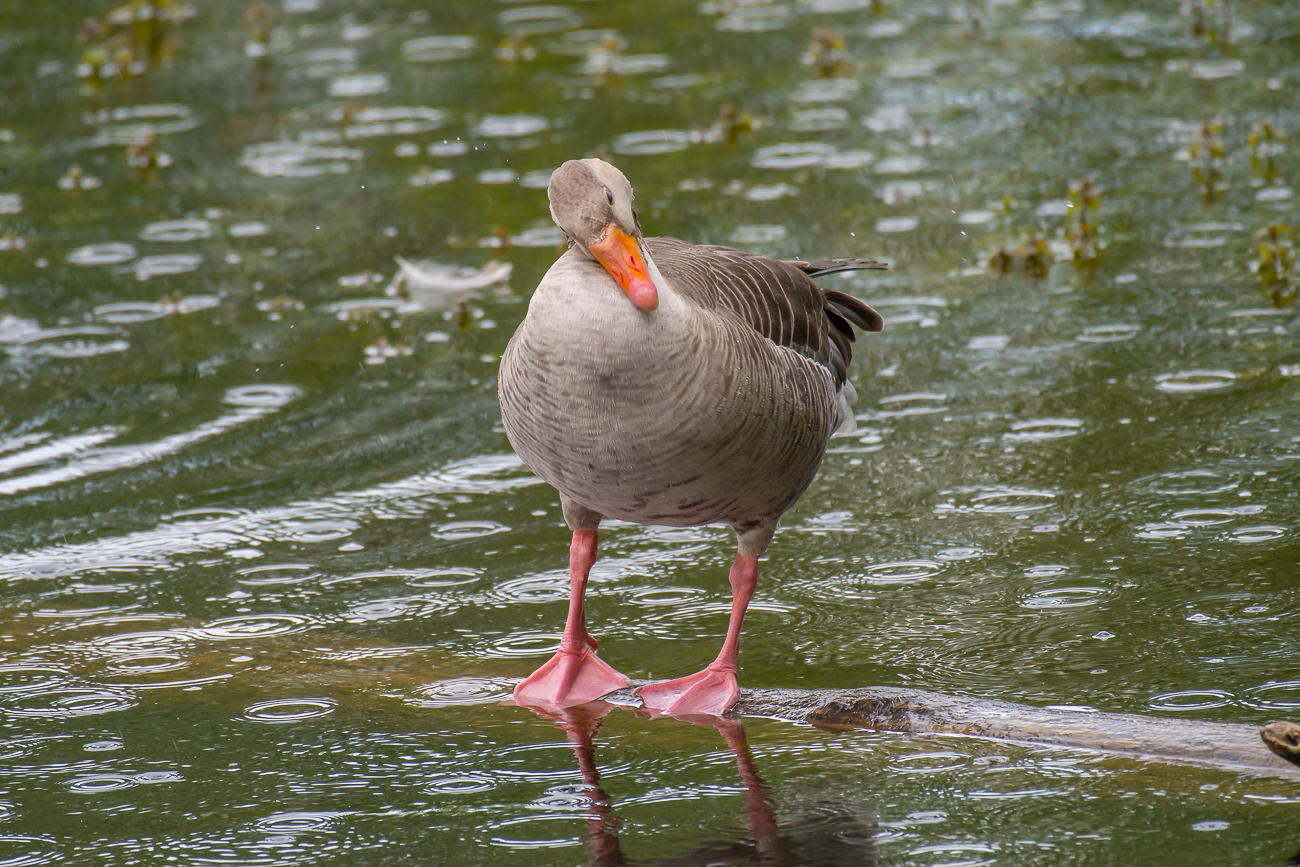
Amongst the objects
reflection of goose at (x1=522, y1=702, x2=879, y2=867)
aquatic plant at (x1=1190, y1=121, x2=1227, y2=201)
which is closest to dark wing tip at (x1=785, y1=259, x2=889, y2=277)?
reflection of goose at (x1=522, y1=702, x2=879, y2=867)

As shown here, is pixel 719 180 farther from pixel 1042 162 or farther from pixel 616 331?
pixel 616 331

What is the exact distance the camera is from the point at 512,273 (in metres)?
9.13

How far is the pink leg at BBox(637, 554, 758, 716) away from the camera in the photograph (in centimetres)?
466

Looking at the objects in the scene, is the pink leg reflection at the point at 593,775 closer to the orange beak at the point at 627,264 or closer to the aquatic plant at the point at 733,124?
the orange beak at the point at 627,264

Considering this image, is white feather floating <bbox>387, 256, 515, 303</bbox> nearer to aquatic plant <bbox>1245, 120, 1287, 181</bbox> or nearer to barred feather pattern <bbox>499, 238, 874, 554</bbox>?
barred feather pattern <bbox>499, 238, 874, 554</bbox>

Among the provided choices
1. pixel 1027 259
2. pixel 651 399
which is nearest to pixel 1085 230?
pixel 1027 259

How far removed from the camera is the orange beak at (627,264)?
13.4 ft

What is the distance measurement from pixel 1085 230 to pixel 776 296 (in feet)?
13.0

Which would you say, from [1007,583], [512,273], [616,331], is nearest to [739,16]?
[512,273]

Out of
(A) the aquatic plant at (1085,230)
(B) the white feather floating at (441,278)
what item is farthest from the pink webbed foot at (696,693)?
(A) the aquatic plant at (1085,230)

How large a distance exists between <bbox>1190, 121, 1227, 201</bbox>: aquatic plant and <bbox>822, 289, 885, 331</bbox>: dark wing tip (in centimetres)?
432

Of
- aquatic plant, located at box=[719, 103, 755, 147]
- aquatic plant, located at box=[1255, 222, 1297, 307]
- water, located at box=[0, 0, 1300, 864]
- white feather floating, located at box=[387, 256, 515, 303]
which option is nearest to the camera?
water, located at box=[0, 0, 1300, 864]

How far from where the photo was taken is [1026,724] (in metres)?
4.27

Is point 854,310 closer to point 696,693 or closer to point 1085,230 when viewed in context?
point 696,693
